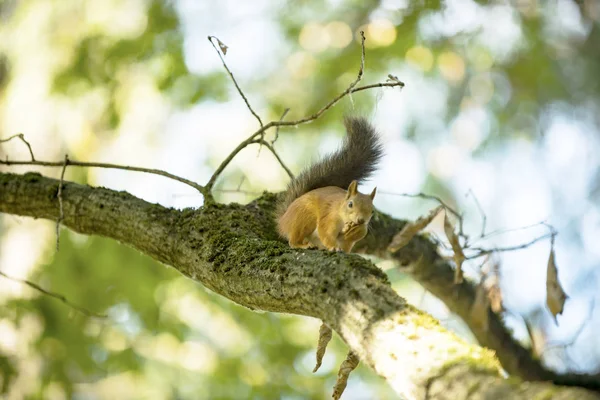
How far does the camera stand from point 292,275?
1.76m

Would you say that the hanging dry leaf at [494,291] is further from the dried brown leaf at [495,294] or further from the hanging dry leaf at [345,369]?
the hanging dry leaf at [345,369]

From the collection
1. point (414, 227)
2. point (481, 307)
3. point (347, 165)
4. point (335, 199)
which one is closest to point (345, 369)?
point (335, 199)

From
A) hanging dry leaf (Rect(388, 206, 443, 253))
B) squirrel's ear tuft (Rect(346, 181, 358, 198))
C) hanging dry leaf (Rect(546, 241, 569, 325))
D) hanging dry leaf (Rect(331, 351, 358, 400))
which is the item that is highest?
squirrel's ear tuft (Rect(346, 181, 358, 198))

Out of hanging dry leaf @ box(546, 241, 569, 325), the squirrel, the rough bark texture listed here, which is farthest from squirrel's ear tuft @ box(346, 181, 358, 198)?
hanging dry leaf @ box(546, 241, 569, 325)

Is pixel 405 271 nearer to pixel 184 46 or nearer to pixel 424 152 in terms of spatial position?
pixel 184 46

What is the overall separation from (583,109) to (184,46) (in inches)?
162

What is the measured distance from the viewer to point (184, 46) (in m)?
5.80

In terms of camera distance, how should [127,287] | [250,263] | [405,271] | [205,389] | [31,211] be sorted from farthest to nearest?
[205,389], [127,287], [405,271], [31,211], [250,263]

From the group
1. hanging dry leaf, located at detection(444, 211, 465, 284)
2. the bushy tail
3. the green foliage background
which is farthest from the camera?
the green foliage background

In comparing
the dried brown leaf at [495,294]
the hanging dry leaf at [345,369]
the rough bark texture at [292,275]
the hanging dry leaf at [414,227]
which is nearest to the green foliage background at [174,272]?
the rough bark texture at [292,275]

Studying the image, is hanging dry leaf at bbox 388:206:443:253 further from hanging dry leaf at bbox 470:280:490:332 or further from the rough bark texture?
hanging dry leaf at bbox 470:280:490:332

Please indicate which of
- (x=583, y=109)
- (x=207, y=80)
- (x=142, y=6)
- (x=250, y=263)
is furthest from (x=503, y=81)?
(x=250, y=263)

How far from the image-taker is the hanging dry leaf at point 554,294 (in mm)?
2525

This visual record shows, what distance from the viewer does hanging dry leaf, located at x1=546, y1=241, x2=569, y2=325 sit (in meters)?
2.53
